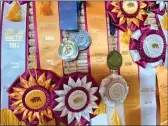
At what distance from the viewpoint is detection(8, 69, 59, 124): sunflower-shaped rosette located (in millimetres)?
858

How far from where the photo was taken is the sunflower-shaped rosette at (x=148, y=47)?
936mm

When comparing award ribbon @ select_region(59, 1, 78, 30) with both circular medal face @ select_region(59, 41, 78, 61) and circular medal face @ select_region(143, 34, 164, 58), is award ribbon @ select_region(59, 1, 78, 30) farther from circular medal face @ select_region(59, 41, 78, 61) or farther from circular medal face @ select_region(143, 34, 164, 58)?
circular medal face @ select_region(143, 34, 164, 58)

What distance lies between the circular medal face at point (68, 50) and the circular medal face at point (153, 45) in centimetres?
21

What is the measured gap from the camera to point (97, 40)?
3.00 feet

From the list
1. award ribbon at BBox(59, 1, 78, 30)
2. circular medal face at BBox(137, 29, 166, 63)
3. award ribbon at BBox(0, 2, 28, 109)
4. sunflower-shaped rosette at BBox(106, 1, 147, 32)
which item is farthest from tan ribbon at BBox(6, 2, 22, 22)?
circular medal face at BBox(137, 29, 166, 63)

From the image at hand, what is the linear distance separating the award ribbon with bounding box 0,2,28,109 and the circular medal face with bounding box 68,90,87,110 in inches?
6.1

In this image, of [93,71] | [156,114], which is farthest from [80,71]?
[156,114]

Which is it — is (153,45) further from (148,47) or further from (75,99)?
(75,99)

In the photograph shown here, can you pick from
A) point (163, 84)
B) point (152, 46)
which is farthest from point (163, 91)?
point (152, 46)

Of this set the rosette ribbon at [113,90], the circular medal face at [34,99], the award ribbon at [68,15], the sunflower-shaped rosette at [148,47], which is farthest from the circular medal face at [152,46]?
the circular medal face at [34,99]

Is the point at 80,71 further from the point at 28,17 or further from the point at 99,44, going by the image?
the point at 28,17

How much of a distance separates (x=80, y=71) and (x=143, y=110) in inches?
9.1

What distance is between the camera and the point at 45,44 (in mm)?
889

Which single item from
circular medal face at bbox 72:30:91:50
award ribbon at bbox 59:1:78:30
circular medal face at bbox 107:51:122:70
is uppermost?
award ribbon at bbox 59:1:78:30
